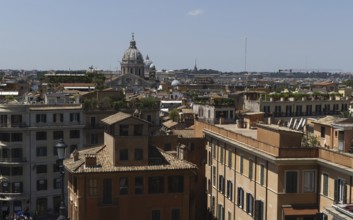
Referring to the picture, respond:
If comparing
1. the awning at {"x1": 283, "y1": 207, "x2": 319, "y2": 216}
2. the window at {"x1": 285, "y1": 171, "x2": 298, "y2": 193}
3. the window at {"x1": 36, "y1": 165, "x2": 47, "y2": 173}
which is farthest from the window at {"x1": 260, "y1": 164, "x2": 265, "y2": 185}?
the window at {"x1": 36, "y1": 165, "x2": 47, "y2": 173}

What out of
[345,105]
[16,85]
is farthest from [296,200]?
[16,85]

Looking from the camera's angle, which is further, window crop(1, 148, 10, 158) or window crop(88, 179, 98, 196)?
window crop(1, 148, 10, 158)

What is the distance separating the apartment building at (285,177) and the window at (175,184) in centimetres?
433

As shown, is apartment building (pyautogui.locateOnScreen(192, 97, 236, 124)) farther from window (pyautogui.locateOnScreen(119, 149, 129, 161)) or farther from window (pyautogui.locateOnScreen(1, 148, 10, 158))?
window (pyautogui.locateOnScreen(119, 149, 129, 161))

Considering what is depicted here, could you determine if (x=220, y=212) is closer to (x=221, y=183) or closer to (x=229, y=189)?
(x=221, y=183)

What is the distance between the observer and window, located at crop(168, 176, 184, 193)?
39656 mm

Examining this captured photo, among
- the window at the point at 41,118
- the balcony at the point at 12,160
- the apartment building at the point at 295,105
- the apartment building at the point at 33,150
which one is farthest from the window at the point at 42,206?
the apartment building at the point at 295,105

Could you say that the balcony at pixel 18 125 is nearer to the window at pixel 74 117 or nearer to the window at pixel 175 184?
the window at pixel 74 117

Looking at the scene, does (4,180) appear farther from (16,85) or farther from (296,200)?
(16,85)

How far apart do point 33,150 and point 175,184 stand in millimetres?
24794

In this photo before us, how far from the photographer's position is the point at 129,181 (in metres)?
→ 39.0

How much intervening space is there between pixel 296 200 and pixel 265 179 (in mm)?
2530

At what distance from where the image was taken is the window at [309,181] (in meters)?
34.9

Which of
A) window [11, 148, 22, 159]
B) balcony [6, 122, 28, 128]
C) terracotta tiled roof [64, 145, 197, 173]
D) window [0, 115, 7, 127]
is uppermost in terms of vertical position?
window [0, 115, 7, 127]
